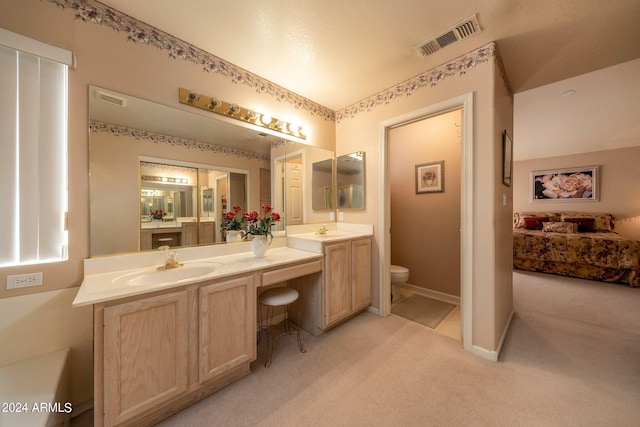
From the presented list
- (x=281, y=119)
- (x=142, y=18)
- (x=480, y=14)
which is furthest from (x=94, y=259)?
(x=480, y=14)

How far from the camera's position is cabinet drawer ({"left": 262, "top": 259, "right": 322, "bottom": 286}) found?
173 cm

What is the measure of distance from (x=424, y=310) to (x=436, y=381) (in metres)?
1.20

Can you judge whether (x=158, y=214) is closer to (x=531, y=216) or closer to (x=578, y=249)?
(x=578, y=249)

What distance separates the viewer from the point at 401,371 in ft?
5.67

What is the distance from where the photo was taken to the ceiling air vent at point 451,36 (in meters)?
1.60

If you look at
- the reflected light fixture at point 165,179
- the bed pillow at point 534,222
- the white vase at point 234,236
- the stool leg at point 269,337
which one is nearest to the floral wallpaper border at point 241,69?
the reflected light fixture at point 165,179

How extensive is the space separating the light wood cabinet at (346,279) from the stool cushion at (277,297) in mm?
349

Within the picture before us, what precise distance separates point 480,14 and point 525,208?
598 cm

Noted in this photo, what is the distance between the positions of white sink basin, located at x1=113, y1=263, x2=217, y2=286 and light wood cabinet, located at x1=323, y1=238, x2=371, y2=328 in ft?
3.35

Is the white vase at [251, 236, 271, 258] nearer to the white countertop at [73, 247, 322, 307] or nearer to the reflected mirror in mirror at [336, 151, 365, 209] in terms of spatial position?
the white countertop at [73, 247, 322, 307]

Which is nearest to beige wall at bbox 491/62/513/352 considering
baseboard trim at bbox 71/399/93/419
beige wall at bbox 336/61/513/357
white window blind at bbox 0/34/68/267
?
beige wall at bbox 336/61/513/357

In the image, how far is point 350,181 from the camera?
9.33 feet

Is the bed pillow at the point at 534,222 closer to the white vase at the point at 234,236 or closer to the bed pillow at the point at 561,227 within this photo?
the bed pillow at the point at 561,227

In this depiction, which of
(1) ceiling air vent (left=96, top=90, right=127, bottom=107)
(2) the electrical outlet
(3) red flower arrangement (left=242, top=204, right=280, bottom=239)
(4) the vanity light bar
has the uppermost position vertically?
(4) the vanity light bar
